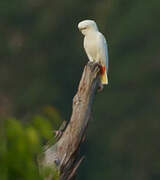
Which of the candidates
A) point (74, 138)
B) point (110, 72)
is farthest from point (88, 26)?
point (110, 72)

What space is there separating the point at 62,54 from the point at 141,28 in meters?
2.31

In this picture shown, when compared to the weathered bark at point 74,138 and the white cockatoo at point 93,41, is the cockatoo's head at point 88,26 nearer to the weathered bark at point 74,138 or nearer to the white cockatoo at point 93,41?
the white cockatoo at point 93,41

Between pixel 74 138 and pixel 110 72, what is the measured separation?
77.6 ft

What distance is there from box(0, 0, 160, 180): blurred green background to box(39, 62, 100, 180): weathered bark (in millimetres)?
21364

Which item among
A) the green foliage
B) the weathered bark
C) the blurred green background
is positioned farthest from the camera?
the blurred green background

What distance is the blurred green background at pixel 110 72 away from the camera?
2991cm

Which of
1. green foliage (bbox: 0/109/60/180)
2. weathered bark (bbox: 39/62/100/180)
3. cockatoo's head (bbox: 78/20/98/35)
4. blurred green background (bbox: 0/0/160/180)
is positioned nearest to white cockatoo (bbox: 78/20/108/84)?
cockatoo's head (bbox: 78/20/98/35)

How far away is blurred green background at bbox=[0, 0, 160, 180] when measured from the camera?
29906 millimetres

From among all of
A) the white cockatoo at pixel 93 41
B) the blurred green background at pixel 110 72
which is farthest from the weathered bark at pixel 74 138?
the blurred green background at pixel 110 72

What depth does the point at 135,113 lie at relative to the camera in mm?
30453

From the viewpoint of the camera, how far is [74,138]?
6.71 meters

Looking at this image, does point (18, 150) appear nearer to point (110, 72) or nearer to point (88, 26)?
point (88, 26)

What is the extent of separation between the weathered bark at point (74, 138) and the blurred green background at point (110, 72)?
21.4m

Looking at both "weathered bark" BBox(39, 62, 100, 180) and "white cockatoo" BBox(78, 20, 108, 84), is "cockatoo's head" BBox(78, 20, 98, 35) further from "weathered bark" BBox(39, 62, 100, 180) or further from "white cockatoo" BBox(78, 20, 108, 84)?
"weathered bark" BBox(39, 62, 100, 180)
